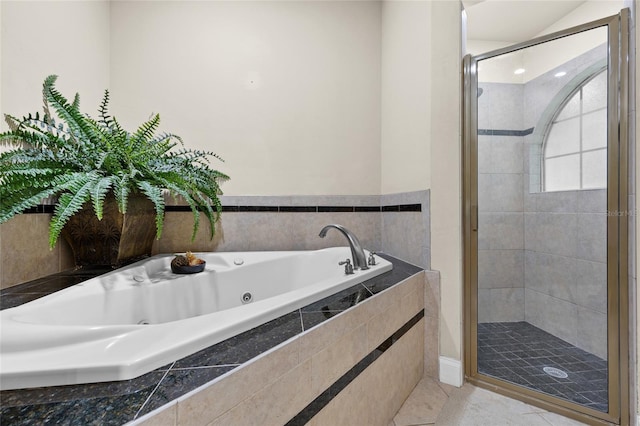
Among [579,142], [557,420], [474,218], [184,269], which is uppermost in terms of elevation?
[579,142]

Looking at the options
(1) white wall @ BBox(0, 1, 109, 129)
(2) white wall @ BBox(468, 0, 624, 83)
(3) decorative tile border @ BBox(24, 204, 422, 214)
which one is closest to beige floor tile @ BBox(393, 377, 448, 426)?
(3) decorative tile border @ BBox(24, 204, 422, 214)

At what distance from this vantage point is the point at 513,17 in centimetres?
205

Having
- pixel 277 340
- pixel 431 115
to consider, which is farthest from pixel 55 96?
pixel 431 115

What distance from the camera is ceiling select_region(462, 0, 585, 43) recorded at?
6.29ft

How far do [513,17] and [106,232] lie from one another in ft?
9.72

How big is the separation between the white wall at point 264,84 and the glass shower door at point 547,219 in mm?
798

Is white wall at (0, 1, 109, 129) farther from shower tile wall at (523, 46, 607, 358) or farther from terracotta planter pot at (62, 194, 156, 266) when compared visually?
shower tile wall at (523, 46, 607, 358)

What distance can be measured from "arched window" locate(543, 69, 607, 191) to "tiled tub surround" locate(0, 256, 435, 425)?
117 cm

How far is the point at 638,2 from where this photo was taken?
1208 mm

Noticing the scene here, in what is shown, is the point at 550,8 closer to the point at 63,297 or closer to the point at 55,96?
the point at 55,96

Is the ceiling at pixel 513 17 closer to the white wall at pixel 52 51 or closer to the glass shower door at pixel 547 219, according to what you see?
the glass shower door at pixel 547 219

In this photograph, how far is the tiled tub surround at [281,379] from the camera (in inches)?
19.2

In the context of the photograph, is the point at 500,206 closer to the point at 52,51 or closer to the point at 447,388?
the point at 447,388

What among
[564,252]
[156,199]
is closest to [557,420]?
[564,252]
